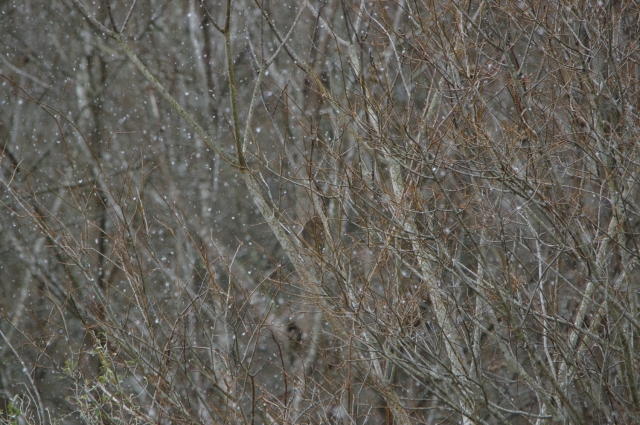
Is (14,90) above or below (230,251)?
above

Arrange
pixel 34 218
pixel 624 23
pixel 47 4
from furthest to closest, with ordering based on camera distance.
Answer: pixel 47 4 → pixel 624 23 → pixel 34 218

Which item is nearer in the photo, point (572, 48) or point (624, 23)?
point (572, 48)

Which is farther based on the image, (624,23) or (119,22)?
(119,22)

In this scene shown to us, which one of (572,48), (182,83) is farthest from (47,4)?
(572,48)

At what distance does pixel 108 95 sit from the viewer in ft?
42.4

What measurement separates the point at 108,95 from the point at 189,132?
1446 millimetres

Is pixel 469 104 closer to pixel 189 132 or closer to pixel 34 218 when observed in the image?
pixel 34 218

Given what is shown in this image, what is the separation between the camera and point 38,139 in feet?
42.1

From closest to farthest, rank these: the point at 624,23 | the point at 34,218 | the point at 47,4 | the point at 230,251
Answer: the point at 34,218 < the point at 624,23 < the point at 230,251 < the point at 47,4

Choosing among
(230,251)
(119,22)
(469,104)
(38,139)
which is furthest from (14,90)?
(469,104)

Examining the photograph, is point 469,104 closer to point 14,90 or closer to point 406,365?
point 406,365

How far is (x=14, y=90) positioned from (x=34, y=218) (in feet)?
30.7

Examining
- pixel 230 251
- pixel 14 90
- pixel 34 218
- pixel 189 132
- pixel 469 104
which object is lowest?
pixel 230 251

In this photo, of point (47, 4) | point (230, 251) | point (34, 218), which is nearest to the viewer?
point (34, 218)
